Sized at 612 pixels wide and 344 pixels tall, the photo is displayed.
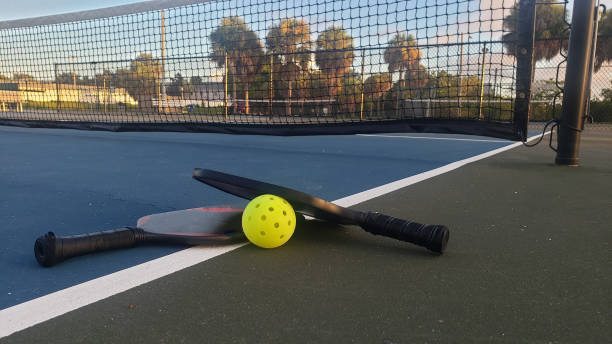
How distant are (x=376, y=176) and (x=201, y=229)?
250 centimetres

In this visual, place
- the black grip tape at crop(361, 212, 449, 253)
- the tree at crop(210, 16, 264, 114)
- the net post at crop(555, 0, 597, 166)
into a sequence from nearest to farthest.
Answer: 1. the black grip tape at crop(361, 212, 449, 253)
2. the net post at crop(555, 0, 597, 166)
3. the tree at crop(210, 16, 264, 114)

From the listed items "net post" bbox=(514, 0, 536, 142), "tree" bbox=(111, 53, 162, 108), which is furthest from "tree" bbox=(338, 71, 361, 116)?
"tree" bbox=(111, 53, 162, 108)

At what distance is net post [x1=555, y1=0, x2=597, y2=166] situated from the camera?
5.21 m

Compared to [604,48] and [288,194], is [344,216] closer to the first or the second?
[288,194]

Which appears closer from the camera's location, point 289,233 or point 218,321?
point 218,321

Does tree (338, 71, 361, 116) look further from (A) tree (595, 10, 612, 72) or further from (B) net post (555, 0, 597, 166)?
(A) tree (595, 10, 612, 72)

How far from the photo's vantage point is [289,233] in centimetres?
219

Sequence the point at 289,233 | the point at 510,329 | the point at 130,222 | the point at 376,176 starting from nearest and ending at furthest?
the point at 510,329
the point at 289,233
the point at 130,222
the point at 376,176

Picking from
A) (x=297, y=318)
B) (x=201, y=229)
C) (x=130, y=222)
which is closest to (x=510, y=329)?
(x=297, y=318)

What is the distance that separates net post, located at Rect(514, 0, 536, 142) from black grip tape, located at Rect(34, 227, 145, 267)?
3089mm

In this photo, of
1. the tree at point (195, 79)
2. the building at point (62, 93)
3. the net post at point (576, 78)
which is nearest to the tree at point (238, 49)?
the tree at point (195, 79)

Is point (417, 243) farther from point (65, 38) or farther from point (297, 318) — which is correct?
point (65, 38)

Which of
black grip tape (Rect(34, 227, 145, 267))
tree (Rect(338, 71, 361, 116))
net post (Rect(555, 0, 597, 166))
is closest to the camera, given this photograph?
black grip tape (Rect(34, 227, 145, 267))

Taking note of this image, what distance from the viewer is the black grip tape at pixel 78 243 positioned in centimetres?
186
